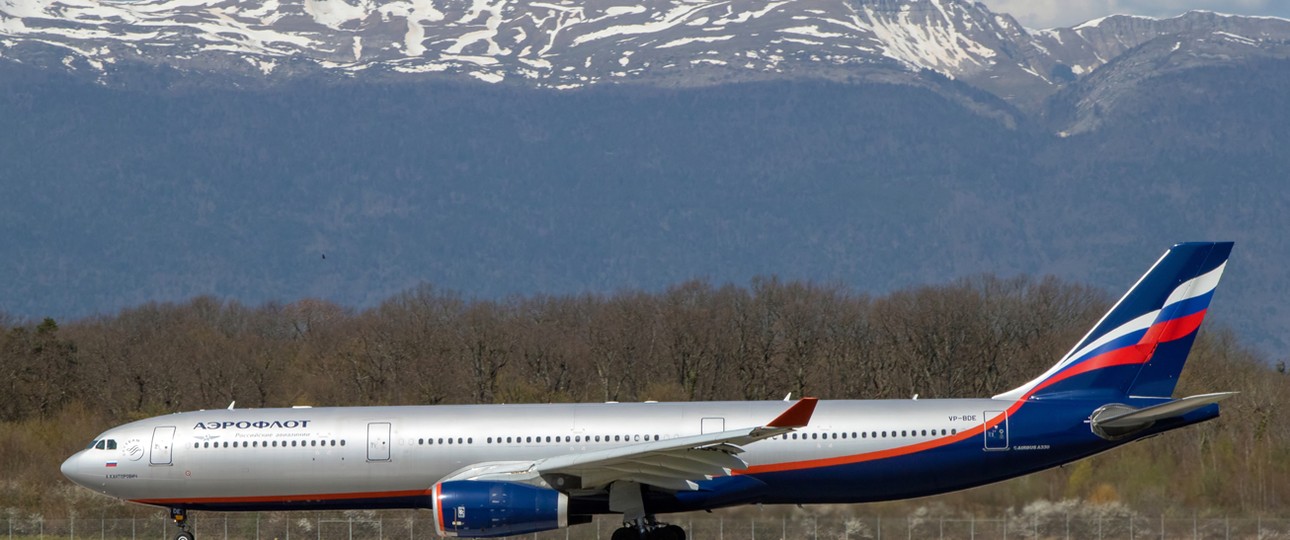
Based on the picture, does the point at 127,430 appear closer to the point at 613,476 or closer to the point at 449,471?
the point at 449,471

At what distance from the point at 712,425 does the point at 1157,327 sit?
7601 millimetres

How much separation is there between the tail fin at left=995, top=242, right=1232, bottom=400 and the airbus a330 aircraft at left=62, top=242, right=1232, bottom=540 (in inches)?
0.9

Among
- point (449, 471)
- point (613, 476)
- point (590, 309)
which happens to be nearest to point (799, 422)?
point (613, 476)

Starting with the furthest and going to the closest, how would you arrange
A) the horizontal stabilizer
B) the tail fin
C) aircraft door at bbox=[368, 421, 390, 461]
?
aircraft door at bbox=[368, 421, 390, 461] < the tail fin < the horizontal stabilizer

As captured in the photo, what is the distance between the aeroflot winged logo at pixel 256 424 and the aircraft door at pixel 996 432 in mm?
11390

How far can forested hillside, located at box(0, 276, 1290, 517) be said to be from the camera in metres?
59.1

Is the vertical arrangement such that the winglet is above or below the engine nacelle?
above

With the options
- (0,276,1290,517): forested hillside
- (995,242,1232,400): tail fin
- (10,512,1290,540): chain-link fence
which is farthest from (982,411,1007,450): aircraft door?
(0,276,1290,517): forested hillside

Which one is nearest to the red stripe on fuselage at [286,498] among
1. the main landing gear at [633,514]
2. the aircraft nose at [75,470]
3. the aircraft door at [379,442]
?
the aircraft door at [379,442]

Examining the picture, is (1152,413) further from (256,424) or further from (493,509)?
(256,424)

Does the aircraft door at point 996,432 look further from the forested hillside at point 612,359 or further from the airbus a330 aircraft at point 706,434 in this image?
the forested hillside at point 612,359

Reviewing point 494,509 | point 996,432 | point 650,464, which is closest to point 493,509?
point 494,509

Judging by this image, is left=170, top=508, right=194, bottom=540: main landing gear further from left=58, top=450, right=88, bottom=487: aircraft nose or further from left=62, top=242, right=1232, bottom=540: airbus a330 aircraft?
left=58, top=450, right=88, bottom=487: aircraft nose

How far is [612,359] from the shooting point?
66.1 m
